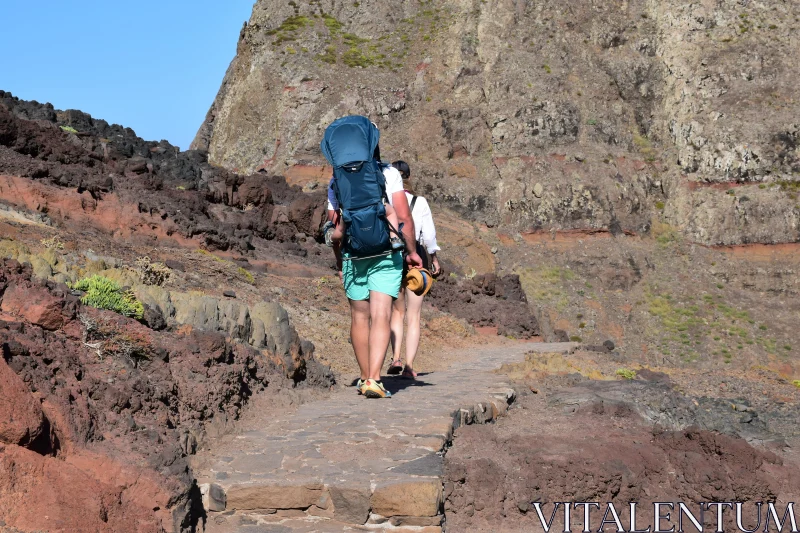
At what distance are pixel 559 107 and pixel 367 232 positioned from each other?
123 ft

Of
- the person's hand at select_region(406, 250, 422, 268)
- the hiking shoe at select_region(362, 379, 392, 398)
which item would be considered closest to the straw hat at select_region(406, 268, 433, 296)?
the person's hand at select_region(406, 250, 422, 268)

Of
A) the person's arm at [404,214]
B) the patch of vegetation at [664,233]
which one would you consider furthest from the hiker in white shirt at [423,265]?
the patch of vegetation at [664,233]

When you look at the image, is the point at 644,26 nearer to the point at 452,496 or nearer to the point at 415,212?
the point at 415,212

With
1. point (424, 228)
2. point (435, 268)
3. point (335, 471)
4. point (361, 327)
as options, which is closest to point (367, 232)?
point (361, 327)

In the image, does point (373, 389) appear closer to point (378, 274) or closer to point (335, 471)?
point (378, 274)

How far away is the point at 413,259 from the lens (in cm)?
648

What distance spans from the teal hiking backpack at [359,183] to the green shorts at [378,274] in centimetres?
24

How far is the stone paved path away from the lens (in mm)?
4195

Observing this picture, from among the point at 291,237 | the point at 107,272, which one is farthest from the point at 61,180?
the point at 107,272

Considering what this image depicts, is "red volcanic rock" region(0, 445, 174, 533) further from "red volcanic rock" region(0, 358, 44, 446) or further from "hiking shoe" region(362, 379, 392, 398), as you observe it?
"hiking shoe" region(362, 379, 392, 398)

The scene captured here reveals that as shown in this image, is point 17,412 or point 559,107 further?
point 559,107

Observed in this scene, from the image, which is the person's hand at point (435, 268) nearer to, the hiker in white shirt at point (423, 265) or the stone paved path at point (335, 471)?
the hiker in white shirt at point (423, 265)

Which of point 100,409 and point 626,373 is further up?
point 100,409

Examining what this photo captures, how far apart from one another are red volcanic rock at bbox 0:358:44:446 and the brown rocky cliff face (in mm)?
36132
